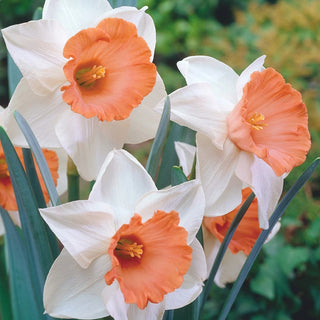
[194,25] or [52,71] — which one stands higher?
[52,71]

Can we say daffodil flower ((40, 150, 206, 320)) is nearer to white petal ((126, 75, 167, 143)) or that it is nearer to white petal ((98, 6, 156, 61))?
white petal ((126, 75, 167, 143))

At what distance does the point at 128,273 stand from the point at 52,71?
0.27m

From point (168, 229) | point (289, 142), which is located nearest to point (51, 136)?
point (168, 229)

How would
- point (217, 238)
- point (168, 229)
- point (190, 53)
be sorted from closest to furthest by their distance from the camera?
point (168, 229) < point (217, 238) < point (190, 53)

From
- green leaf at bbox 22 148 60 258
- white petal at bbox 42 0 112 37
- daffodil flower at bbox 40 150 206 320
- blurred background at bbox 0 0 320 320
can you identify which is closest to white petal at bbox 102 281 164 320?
daffodil flower at bbox 40 150 206 320

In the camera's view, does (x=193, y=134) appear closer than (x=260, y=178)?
No

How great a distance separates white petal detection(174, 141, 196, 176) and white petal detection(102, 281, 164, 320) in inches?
8.3

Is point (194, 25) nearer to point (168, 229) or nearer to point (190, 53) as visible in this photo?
point (190, 53)

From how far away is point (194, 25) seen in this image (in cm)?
312

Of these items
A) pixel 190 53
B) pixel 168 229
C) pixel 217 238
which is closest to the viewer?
pixel 168 229

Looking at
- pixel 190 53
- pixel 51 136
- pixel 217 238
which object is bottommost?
pixel 190 53

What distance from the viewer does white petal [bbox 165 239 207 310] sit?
0.70 m

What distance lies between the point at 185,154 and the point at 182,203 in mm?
142

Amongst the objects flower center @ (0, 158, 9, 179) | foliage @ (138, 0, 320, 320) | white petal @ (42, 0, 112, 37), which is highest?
white petal @ (42, 0, 112, 37)
